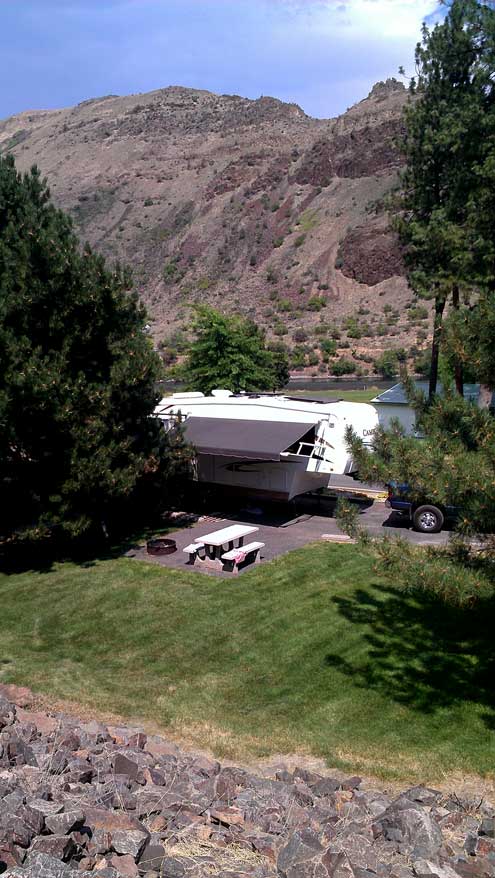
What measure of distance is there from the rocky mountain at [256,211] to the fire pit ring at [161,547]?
4652cm

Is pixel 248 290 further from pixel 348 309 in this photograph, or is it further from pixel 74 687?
pixel 74 687

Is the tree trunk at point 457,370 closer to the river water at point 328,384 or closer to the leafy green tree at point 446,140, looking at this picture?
the leafy green tree at point 446,140

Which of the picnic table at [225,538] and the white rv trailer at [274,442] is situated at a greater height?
the white rv trailer at [274,442]

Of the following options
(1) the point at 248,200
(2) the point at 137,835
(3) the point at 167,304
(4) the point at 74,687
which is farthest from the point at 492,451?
(1) the point at 248,200

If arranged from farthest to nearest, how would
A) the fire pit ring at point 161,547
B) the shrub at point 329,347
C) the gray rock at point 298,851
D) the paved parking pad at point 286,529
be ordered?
the shrub at point 329,347, the fire pit ring at point 161,547, the paved parking pad at point 286,529, the gray rock at point 298,851

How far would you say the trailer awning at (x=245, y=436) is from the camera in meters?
16.0

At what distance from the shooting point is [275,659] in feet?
34.0

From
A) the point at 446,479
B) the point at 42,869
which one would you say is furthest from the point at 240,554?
the point at 42,869

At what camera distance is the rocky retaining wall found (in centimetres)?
502

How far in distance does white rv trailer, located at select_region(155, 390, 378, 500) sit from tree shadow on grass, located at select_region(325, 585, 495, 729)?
4.95 meters

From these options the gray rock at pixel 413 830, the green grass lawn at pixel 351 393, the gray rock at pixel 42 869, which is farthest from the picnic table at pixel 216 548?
the green grass lawn at pixel 351 393

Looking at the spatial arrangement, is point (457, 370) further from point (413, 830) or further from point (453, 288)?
point (453, 288)

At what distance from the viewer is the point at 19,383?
13.5m

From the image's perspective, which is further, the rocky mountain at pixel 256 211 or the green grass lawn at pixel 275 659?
the rocky mountain at pixel 256 211
